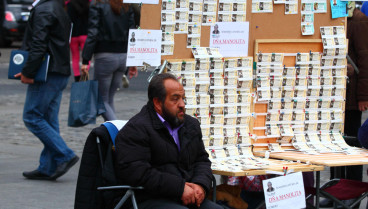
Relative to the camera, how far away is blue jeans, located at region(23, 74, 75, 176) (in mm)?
7359

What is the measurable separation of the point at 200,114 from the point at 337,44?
1.45 m

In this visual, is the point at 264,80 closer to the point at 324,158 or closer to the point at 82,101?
the point at 324,158

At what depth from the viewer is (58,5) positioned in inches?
296

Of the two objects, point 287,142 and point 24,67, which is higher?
point 24,67

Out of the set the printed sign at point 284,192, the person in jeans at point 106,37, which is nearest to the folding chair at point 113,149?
the printed sign at point 284,192

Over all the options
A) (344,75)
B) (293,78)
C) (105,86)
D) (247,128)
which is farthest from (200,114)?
(105,86)

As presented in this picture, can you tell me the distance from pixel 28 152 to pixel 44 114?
1.78m

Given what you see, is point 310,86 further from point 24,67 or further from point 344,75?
point 24,67

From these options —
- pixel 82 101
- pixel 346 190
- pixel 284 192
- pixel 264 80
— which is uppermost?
pixel 264 80

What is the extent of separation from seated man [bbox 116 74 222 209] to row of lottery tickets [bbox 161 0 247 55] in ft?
2.14

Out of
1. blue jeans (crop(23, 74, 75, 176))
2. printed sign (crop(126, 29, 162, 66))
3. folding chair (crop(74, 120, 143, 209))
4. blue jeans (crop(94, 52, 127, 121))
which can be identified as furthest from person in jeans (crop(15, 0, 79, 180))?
folding chair (crop(74, 120, 143, 209))

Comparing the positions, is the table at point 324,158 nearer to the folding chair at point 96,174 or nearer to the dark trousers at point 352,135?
the dark trousers at point 352,135

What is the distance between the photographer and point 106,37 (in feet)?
27.8

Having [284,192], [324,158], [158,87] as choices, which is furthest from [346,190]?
[158,87]
